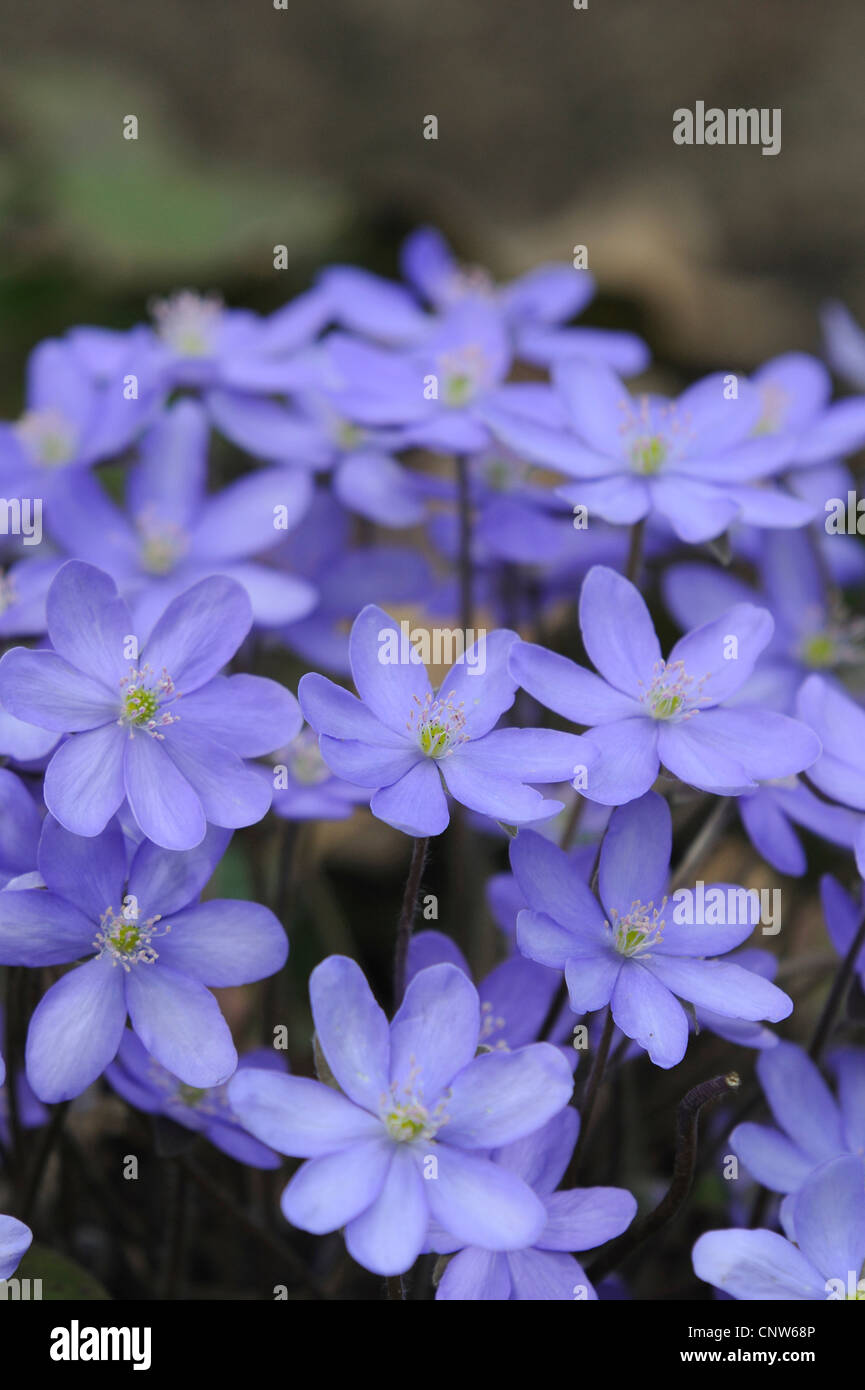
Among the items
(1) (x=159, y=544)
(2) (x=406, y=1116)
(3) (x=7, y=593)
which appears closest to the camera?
(2) (x=406, y=1116)

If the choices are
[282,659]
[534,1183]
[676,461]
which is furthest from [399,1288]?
[282,659]

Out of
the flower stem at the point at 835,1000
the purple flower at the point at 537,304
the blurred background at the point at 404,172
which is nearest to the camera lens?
the flower stem at the point at 835,1000

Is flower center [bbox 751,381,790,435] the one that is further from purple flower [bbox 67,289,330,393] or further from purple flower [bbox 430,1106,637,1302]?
purple flower [bbox 430,1106,637,1302]

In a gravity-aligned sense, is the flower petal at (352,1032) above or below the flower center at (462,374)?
below

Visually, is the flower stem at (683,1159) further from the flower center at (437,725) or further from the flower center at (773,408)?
the flower center at (773,408)

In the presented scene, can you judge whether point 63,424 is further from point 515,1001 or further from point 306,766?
point 515,1001

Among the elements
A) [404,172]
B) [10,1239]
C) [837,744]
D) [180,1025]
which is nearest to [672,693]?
[837,744]

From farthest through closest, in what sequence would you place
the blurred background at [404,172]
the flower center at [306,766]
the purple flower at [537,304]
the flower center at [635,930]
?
1. the blurred background at [404,172]
2. the purple flower at [537,304]
3. the flower center at [306,766]
4. the flower center at [635,930]

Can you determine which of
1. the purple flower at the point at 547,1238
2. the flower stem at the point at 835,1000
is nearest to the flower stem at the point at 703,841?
the flower stem at the point at 835,1000
